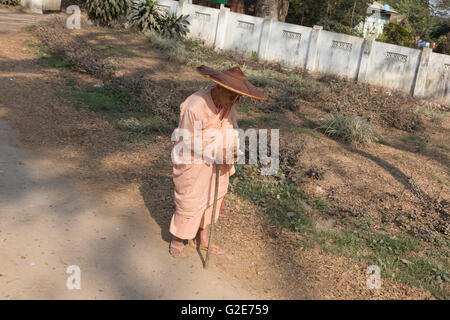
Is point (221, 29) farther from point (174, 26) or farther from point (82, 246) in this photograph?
point (82, 246)

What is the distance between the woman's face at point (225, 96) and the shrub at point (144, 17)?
11644mm

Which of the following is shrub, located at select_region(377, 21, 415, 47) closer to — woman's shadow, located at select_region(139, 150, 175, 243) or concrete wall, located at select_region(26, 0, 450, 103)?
concrete wall, located at select_region(26, 0, 450, 103)

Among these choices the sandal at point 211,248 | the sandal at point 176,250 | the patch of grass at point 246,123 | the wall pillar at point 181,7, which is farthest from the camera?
the wall pillar at point 181,7

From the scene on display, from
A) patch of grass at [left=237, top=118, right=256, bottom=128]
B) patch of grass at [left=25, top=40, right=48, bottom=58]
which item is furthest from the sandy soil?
patch of grass at [left=25, top=40, right=48, bottom=58]

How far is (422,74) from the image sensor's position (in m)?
13.1

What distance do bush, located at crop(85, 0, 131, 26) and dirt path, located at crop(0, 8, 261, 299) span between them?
10264 mm

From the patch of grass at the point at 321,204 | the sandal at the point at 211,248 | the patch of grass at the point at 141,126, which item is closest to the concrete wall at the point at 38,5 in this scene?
the patch of grass at the point at 141,126

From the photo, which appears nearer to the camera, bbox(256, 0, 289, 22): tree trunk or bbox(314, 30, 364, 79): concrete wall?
bbox(314, 30, 364, 79): concrete wall

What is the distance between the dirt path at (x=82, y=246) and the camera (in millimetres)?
3475

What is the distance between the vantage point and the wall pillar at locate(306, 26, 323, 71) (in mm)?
14125

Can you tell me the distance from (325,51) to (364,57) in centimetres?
120

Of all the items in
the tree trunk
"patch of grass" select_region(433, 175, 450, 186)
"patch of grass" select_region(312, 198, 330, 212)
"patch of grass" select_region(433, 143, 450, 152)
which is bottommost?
"patch of grass" select_region(312, 198, 330, 212)

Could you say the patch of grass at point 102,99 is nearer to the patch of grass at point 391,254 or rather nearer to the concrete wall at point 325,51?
the patch of grass at point 391,254
